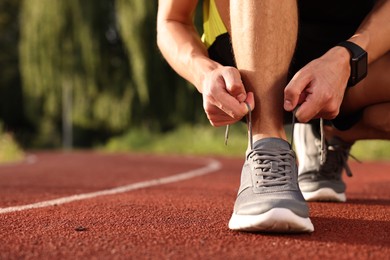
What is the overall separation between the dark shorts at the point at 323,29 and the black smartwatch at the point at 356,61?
40 centimetres

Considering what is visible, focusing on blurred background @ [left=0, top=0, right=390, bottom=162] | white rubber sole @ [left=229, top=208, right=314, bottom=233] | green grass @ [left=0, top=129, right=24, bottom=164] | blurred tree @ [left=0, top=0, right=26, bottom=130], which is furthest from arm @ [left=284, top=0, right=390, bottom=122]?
blurred tree @ [left=0, top=0, right=26, bottom=130]

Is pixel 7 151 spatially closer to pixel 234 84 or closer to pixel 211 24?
pixel 211 24

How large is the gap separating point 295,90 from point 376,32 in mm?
590

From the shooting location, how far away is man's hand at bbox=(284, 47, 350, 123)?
6.44 feet

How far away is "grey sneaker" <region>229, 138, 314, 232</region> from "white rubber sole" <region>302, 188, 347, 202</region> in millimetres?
980

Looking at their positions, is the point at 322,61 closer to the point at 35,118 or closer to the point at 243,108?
the point at 243,108

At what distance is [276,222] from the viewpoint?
188 cm

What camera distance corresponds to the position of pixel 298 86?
1957 mm

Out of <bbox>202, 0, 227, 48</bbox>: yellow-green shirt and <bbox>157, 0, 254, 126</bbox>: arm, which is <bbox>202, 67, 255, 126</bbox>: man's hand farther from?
<bbox>202, 0, 227, 48</bbox>: yellow-green shirt

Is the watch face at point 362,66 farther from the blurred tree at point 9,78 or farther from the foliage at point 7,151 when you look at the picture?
the blurred tree at point 9,78

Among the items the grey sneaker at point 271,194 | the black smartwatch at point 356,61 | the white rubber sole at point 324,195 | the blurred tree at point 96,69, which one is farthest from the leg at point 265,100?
the blurred tree at point 96,69

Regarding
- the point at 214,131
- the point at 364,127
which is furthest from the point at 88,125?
the point at 364,127

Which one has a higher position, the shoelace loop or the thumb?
the thumb

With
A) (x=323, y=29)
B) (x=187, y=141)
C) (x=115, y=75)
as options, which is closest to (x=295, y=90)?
(x=323, y=29)
